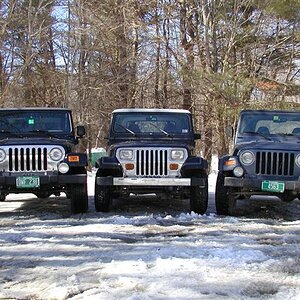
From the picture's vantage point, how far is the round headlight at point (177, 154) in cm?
754

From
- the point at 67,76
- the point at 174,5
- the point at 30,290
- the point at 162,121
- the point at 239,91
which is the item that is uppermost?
the point at 174,5

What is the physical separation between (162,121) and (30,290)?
17.6ft

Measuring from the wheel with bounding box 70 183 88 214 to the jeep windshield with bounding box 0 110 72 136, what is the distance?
55.3 inches

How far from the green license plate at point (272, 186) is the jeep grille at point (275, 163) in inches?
9.6

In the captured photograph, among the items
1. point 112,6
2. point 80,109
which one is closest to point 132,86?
point 80,109

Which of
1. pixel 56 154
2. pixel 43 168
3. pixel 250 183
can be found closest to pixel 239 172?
pixel 250 183

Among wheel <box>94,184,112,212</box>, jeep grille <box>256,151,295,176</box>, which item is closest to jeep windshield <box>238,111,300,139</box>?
jeep grille <box>256,151,295,176</box>

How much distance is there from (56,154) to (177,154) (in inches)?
76.0

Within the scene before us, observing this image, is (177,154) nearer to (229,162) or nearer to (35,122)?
(229,162)

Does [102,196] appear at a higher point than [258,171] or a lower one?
lower

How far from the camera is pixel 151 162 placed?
7.53 meters

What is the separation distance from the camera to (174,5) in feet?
64.2

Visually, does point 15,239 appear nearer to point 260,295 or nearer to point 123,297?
point 123,297

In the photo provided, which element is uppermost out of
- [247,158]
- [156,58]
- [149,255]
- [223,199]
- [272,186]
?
[156,58]
